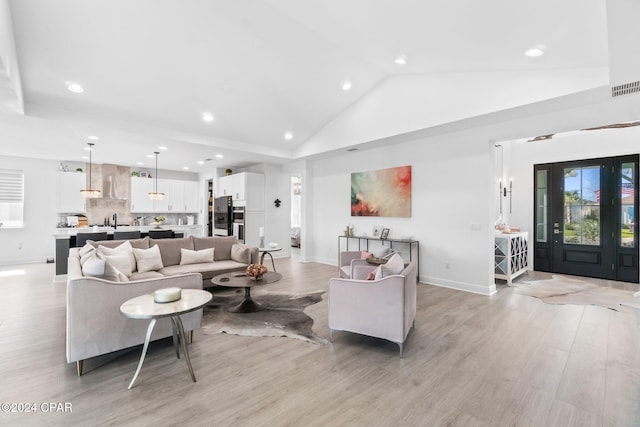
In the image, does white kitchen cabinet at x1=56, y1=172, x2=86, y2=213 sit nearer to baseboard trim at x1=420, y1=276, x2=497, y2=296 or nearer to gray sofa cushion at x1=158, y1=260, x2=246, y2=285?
gray sofa cushion at x1=158, y1=260, x2=246, y2=285

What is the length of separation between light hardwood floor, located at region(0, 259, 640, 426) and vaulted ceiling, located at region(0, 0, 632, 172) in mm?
2729

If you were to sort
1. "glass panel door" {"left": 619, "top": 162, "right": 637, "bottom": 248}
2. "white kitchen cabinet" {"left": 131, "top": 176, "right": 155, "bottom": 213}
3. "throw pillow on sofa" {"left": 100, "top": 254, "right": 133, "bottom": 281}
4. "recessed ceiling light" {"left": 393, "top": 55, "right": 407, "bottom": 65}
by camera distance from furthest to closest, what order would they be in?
1. "white kitchen cabinet" {"left": 131, "top": 176, "right": 155, "bottom": 213}
2. "glass panel door" {"left": 619, "top": 162, "right": 637, "bottom": 248}
3. "recessed ceiling light" {"left": 393, "top": 55, "right": 407, "bottom": 65}
4. "throw pillow on sofa" {"left": 100, "top": 254, "right": 133, "bottom": 281}

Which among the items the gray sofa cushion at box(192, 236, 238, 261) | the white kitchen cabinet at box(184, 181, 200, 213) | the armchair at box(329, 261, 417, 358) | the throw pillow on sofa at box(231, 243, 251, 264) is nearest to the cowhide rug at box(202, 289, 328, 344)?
the armchair at box(329, 261, 417, 358)

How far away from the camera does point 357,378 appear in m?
2.39

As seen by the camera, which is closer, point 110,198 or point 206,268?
point 206,268

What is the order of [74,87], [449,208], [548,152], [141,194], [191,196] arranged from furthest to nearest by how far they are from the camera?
[191,196], [141,194], [548,152], [449,208], [74,87]

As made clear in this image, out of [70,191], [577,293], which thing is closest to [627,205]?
[577,293]

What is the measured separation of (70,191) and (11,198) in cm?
118

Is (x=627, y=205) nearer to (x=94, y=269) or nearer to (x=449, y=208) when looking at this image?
(x=449, y=208)

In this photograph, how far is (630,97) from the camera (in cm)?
358

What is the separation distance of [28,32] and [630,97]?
6.86 meters

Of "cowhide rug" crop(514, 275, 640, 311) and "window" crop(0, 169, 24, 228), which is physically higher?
"window" crop(0, 169, 24, 228)

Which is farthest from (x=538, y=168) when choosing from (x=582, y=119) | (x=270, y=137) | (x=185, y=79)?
(x=185, y=79)

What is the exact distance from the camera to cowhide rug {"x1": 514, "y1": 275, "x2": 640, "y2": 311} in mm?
4254
